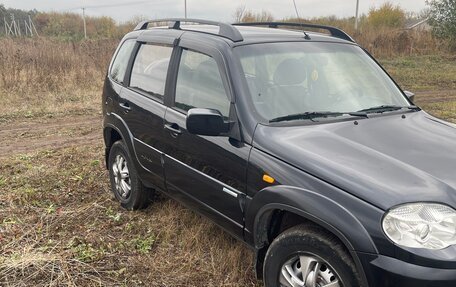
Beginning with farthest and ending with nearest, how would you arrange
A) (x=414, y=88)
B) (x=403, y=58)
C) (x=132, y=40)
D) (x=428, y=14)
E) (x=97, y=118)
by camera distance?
(x=428, y=14) < (x=403, y=58) < (x=414, y=88) < (x=97, y=118) < (x=132, y=40)

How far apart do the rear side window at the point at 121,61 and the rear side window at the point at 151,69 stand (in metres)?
0.22

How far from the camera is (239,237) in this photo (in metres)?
3.23

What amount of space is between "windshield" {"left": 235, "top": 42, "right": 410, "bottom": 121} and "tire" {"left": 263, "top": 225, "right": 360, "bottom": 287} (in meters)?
0.85

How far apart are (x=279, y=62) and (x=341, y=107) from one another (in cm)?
58

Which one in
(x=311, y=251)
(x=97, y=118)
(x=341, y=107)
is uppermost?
(x=341, y=107)

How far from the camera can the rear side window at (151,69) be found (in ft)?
13.2

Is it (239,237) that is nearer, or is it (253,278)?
(239,237)

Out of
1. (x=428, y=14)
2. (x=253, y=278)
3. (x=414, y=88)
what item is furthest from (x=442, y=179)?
(x=428, y=14)

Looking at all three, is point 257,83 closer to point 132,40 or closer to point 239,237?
point 239,237

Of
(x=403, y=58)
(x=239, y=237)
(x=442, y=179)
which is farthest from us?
(x=403, y=58)

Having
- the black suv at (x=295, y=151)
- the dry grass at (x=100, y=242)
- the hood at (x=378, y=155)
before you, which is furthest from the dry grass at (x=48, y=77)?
the hood at (x=378, y=155)

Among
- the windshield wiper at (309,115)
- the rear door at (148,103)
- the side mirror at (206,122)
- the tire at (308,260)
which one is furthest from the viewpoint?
the rear door at (148,103)

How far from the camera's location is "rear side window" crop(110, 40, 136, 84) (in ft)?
15.5

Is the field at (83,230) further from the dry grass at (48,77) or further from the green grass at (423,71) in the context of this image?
the green grass at (423,71)
